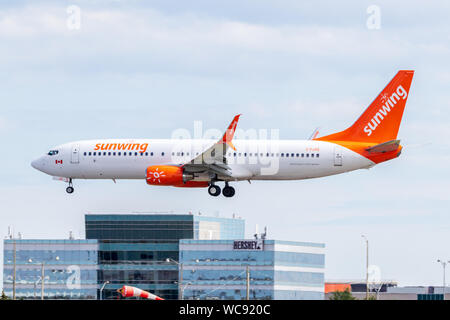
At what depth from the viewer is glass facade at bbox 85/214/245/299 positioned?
18388cm

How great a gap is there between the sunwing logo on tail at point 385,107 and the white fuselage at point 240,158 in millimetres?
5181

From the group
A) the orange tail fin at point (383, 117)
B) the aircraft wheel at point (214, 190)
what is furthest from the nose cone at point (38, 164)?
the orange tail fin at point (383, 117)

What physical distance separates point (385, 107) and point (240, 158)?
686 inches

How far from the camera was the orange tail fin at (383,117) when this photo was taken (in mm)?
102188

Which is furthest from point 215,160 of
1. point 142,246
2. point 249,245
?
point 142,246

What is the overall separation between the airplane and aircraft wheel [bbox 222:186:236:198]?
10 centimetres

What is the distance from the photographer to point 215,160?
9756 centimetres

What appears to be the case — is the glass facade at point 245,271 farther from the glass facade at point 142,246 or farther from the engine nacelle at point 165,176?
the engine nacelle at point 165,176

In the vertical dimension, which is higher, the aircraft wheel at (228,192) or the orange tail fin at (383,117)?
the orange tail fin at (383,117)

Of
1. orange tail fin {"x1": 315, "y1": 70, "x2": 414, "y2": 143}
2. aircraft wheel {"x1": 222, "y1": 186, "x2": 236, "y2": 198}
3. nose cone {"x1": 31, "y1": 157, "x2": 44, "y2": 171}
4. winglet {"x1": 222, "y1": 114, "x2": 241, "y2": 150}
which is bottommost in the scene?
→ aircraft wheel {"x1": 222, "y1": 186, "x2": 236, "y2": 198}

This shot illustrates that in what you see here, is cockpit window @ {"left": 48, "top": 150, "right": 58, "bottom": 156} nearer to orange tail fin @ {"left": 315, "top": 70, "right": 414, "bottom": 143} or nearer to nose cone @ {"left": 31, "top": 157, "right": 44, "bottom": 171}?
nose cone @ {"left": 31, "top": 157, "right": 44, "bottom": 171}

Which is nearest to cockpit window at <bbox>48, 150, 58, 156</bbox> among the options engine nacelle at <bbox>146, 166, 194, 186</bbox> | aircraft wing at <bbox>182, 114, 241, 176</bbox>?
engine nacelle at <bbox>146, 166, 194, 186</bbox>
